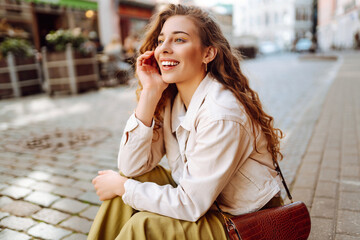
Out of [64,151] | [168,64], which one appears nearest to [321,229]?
[168,64]

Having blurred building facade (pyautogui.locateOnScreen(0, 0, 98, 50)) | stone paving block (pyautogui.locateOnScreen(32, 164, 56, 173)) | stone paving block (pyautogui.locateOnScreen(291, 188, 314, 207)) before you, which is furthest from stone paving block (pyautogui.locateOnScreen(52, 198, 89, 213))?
blurred building facade (pyautogui.locateOnScreen(0, 0, 98, 50))

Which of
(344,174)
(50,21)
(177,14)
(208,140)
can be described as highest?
(50,21)

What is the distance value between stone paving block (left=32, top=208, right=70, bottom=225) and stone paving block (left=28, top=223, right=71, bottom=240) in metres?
A: 0.07

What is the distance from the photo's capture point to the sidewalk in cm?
233

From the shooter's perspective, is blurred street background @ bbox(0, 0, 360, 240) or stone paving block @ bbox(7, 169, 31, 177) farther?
stone paving block @ bbox(7, 169, 31, 177)

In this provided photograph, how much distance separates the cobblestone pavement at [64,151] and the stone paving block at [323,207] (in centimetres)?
8

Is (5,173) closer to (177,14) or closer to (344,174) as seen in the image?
(177,14)

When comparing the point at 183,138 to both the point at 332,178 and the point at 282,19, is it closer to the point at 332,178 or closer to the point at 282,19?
the point at 332,178

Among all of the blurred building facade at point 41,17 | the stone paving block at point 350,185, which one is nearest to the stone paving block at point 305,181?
the stone paving block at point 350,185

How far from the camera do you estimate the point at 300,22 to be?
190 feet

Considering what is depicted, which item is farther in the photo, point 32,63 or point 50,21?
point 50,21

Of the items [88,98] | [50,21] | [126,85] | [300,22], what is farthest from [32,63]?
[300,22]

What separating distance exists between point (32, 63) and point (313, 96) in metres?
7.57

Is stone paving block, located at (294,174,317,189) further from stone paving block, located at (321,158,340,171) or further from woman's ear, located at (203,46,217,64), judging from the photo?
woman's ear, located at (203,46,217,64)
